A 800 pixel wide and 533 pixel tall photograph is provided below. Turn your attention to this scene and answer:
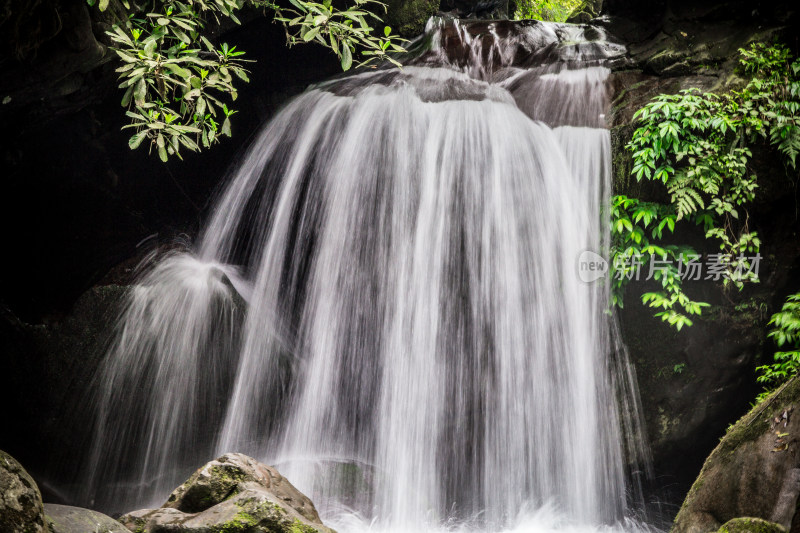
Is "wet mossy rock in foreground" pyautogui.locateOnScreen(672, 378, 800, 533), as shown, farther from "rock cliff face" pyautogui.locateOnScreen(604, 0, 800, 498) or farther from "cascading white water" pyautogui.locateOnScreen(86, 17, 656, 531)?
"rock cliff face" pyautogui.locateOnScreen(604, 0, 800, 498)

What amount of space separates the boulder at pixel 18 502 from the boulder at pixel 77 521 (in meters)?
0.30

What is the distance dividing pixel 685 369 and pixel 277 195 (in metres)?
4.59

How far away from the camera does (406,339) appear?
Answer: 5.34 metres

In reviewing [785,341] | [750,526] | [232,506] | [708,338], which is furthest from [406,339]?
[785,341]

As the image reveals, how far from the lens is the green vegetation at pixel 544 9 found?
458 inches

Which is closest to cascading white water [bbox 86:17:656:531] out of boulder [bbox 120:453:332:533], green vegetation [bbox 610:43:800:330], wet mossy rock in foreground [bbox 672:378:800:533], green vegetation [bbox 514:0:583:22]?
green vegetation [bbox 610:43:800:330]

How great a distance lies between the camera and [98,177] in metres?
6.50

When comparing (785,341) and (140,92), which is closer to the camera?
(140,92)

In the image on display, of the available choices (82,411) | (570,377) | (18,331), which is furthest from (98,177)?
(570,377)

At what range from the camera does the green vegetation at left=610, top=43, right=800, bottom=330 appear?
4.89 meters

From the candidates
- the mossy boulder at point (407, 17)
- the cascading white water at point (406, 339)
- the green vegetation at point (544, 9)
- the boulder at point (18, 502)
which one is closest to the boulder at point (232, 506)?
the boulder at point (18, 502)

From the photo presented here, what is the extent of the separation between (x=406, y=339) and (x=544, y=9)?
32.7ft

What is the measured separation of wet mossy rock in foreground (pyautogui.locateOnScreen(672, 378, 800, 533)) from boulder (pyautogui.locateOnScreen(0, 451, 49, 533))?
3323mm

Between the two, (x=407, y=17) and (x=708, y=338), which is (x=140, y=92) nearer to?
(x=708, y=338)
